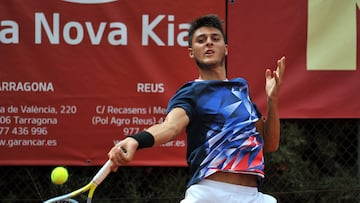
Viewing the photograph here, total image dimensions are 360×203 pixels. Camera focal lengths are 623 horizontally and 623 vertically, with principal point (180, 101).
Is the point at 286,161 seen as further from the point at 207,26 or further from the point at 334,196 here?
the point at 207,26

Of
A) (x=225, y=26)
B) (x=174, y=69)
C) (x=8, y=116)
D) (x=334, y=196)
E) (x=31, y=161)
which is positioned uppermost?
(x=225, y=26)

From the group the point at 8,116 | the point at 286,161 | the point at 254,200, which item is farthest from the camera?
the point at 286,161

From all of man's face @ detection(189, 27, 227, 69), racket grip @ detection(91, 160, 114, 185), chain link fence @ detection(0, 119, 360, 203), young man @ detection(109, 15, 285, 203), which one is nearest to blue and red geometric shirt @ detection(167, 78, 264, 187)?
young man @ detection(109, 15, 285, 203)

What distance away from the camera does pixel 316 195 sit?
504cm

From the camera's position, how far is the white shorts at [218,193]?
3090mm

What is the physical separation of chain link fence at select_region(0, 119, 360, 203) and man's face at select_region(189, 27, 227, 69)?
5.87 feet

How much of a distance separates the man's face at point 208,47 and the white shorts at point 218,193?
617 mm

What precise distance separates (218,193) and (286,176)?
2045 mm

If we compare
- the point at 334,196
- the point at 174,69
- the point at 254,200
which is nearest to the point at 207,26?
the point at 254,200

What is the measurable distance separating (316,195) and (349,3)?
155 cm

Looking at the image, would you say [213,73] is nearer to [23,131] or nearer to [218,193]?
[218,193]

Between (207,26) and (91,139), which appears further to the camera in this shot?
(91,139)

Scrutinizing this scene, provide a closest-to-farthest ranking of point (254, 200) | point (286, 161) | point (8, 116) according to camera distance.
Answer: point (254, 200), point (8, 116), point (286, 161)

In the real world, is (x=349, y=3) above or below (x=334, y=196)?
above
